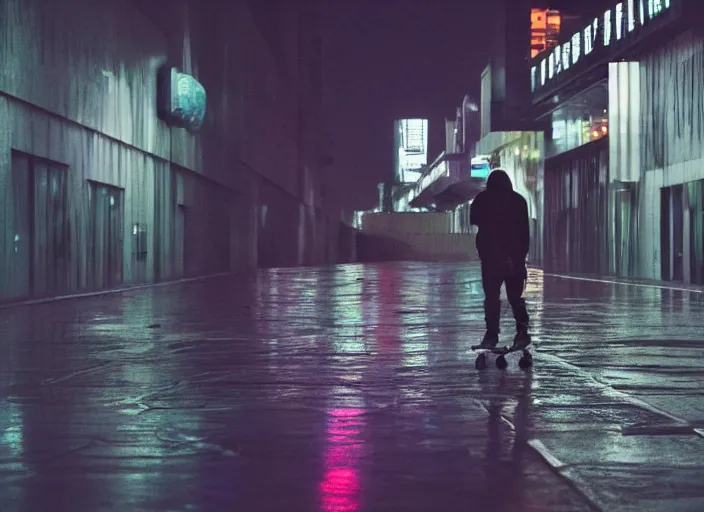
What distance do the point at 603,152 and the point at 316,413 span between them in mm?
39661

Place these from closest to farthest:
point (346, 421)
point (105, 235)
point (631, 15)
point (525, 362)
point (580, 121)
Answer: point (346, 421) → point (525, 362) → point (105, 235) → point (631, 15) → point (580, 121)

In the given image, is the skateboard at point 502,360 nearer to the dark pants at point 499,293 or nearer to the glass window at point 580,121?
the dark pants at point 499,293

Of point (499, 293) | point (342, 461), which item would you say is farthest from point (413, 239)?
point (342, 461)

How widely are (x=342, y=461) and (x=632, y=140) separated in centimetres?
3568

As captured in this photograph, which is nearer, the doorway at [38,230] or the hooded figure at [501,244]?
the hooded figure at [501,244]

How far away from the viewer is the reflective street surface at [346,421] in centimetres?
496

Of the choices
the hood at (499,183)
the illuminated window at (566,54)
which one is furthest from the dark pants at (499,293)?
the illuminated window at (566,54)

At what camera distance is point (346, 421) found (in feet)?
23.1

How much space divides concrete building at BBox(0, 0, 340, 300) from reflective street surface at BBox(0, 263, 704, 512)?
36.5 feet

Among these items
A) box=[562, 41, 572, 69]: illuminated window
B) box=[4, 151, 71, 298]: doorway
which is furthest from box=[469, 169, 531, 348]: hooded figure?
box=[562, 41, 572, 69]: illuminated window

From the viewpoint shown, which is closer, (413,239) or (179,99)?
(179,99)

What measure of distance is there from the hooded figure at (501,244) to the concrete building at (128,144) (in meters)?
15.4

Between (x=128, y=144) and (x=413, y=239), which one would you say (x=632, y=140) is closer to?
(x=128, y=144)

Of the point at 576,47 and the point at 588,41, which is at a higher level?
the point at 576,47
